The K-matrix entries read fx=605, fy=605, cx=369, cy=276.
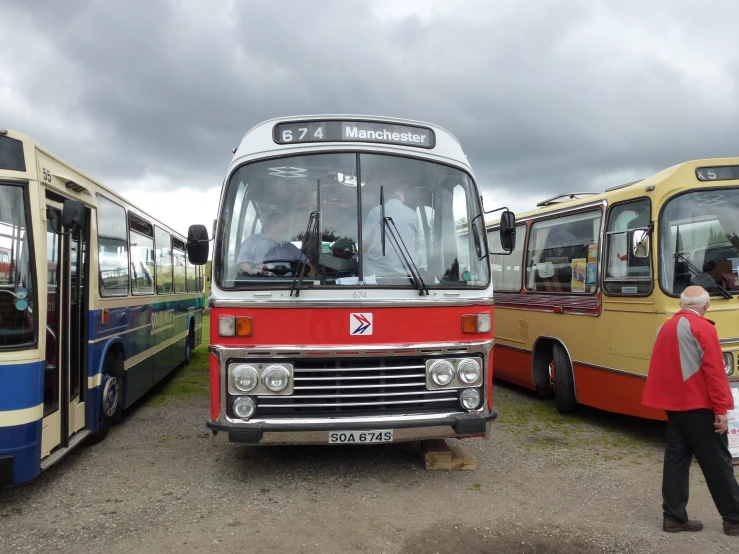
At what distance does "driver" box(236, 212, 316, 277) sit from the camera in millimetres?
5215

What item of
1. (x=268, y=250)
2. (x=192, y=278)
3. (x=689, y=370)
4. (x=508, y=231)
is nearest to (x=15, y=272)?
A: (x=268, y=250)

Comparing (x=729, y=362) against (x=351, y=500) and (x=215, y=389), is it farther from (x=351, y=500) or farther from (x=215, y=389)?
(x=215, y=389)

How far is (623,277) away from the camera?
6945mm

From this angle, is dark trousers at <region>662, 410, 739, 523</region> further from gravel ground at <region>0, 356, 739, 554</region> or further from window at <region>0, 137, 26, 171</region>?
window at <region>0, 137, 26, 171</region>

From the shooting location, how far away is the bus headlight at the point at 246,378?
5.04 m

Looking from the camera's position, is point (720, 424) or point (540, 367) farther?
point (540, 367)

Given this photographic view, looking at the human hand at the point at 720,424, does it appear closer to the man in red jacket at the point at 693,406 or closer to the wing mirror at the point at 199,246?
the man in red jacket at the point at 693,406

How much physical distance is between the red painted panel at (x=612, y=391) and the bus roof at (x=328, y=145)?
10.3 ft

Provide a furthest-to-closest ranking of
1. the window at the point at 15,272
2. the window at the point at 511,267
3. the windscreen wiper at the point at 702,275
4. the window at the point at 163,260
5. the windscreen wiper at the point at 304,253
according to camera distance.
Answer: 1. the window at the point at 163,260
2. the window at the point at 511,267
3. the windscreen wiper at the point at 702,275
4. the windscreen wiper at the point at 304,253
5. the window at the point at 15,272

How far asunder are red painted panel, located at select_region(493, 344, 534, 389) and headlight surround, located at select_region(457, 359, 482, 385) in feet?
13.5

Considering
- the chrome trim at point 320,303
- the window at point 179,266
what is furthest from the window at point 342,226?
the window at point 179,266

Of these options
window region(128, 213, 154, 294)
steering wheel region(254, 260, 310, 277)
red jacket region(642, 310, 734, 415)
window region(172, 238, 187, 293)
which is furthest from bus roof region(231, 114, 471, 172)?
window region(172, 238, 187, 293)

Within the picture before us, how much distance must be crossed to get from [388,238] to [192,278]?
9.22m

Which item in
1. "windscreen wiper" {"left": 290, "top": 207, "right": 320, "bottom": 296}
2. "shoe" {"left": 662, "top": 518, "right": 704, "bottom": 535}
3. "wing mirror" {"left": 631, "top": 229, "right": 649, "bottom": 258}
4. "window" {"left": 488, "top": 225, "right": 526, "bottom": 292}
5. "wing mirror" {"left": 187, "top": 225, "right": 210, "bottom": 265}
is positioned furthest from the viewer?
"window" {"left": 488, "top": 225, "right": 526, "bottom": 292}
